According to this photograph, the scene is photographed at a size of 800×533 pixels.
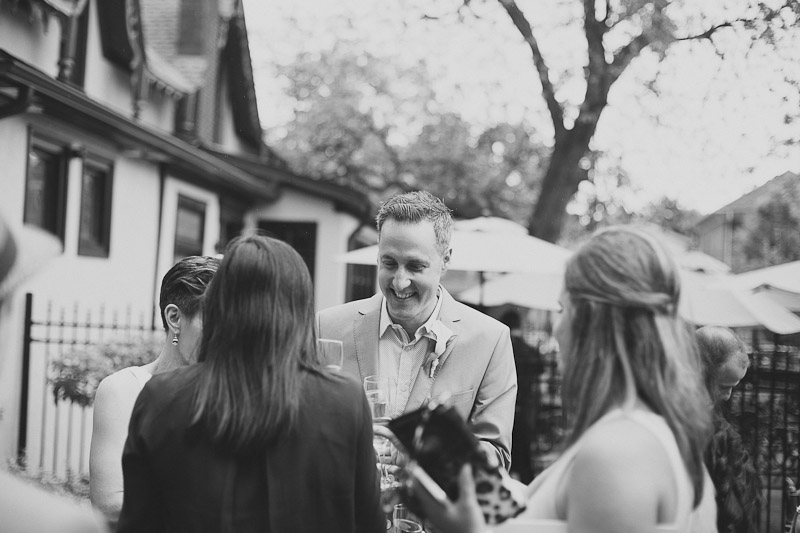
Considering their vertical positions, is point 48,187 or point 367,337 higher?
point 48,187

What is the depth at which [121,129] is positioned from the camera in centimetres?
954

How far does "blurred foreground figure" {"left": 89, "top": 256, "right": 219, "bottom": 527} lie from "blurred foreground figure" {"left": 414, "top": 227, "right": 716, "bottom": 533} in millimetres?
1242

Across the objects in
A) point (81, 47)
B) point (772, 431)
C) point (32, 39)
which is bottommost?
point (772, 431)

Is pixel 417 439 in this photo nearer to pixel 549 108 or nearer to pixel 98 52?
pixel 98 52

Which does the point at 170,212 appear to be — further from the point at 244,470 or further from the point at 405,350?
the point at 244,470

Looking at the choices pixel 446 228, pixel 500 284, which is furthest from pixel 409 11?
pixel 446 228

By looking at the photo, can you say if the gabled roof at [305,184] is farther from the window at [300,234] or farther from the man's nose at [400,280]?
the man's nose at [400,280]

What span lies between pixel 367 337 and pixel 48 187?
7233 millimetres

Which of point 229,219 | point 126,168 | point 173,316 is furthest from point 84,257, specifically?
point 173,316

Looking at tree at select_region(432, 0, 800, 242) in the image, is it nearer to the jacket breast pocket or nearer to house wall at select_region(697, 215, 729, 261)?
the jacket breast pocket

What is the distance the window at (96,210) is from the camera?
400 inches

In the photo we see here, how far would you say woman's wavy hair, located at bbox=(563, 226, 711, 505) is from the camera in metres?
1.82

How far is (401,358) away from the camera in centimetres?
329

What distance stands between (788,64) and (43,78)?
8589mm
